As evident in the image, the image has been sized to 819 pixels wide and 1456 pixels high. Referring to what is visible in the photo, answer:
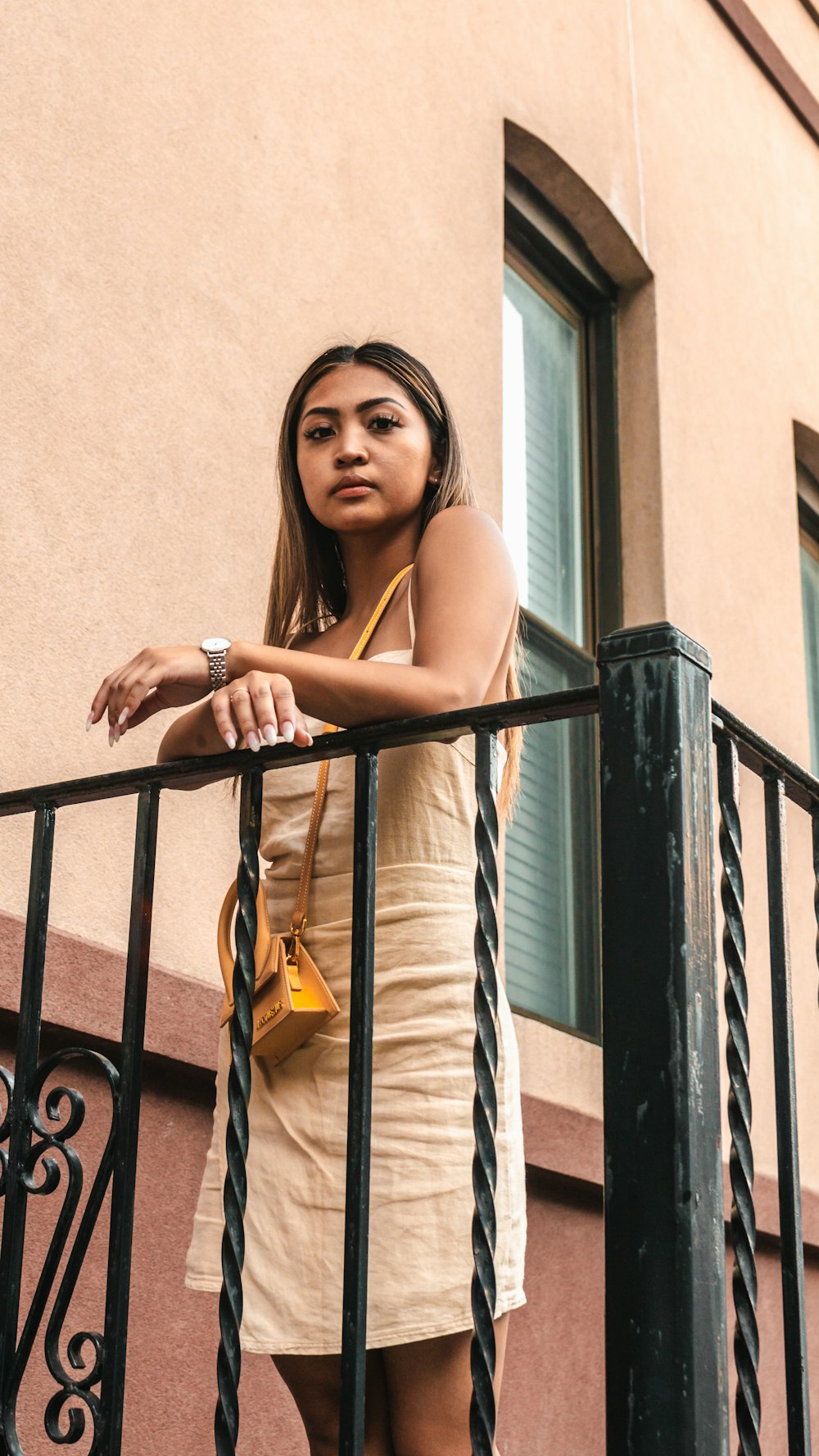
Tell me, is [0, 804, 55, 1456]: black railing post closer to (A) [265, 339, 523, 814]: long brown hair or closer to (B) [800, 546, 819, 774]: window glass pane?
(A) [265, 339, 523, 814]: long brown hair

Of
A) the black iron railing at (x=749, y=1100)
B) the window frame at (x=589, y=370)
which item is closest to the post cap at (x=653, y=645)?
the black iron railing at (x=749, y=1100)

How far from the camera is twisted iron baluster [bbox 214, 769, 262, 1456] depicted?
194cm

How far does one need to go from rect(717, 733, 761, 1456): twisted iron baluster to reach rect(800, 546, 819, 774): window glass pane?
5.74 meters

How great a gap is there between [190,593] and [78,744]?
0.51 meters

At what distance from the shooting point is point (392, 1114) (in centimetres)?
207

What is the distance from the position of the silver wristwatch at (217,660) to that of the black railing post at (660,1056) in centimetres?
55

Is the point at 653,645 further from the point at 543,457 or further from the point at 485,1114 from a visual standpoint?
the point at 543,457

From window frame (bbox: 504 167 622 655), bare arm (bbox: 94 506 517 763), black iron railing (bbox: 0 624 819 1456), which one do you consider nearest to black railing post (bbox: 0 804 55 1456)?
black iron railing (bbox: 0 624 819 1456)

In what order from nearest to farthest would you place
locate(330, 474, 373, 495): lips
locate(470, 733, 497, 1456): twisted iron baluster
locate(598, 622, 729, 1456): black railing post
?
locate(598, 622, 729, 1456): black railing post → locate(470, 733, 497, 1456): twisted iron baluster → locate(330, 474, 373, 495): lips

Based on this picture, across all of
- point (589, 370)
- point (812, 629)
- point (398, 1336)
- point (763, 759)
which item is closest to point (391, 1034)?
point (398, 1336)

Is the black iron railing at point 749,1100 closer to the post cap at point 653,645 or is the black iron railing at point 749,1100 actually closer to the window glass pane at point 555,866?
the post cap at point 653,645

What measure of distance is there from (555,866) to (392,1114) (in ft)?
11.5

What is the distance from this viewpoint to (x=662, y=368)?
616 cm

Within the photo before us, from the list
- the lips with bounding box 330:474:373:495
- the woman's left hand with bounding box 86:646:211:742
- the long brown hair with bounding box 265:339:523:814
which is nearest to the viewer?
the woman's left hand with bounding box 86:646:211:742
